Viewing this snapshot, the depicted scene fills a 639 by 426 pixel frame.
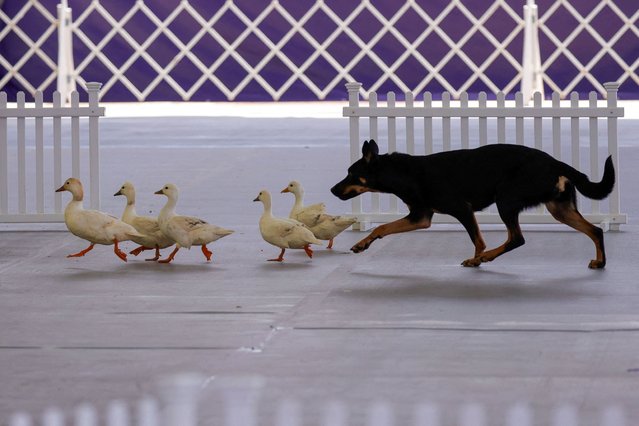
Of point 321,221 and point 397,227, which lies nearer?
point 397,227

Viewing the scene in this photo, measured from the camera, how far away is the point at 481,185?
4547mm

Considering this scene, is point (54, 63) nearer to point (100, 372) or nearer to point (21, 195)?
point (21, 195)

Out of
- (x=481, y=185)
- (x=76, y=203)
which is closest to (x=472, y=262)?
(x=481, y=185)

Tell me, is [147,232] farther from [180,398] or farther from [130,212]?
[180,398]

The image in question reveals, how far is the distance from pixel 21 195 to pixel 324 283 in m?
1.91

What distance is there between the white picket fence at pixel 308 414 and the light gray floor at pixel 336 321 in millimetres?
18

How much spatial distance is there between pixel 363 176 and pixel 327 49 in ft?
24.0

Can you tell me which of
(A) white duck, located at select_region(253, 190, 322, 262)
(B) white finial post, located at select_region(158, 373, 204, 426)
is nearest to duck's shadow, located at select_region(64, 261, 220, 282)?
(A) white duck, located at select_region(253, 190, 322, 262)

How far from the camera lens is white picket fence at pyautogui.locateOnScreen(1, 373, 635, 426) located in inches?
104

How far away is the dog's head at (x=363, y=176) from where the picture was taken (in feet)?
15.2

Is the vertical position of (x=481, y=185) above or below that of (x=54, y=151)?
below

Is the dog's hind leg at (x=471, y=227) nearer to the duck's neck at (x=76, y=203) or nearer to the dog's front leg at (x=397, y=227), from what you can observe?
the dog's front leg at (x=397, y=227)

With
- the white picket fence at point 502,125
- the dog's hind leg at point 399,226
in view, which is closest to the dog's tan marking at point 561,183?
the dog's hind leg at point 399,226

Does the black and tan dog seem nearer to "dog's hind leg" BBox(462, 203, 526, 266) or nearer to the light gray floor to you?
"dog's hind leg" BBox(462, 203, 526, 266)
